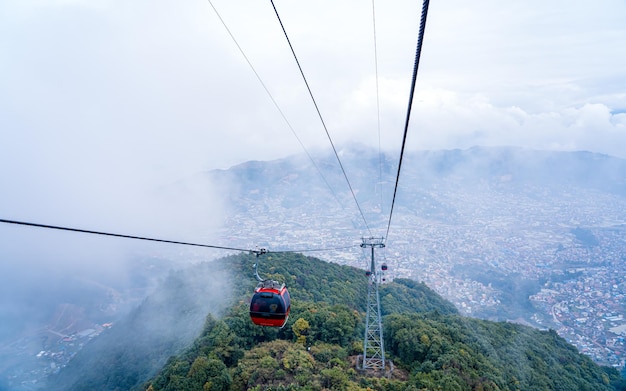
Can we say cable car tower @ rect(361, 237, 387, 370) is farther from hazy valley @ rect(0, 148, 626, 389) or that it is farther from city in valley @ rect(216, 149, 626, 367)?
city in valley @ rect(216, 149, 626, 367)

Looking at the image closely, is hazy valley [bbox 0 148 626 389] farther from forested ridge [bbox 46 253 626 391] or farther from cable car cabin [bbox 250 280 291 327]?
cable car cabin [bbox 250 280 291 327]

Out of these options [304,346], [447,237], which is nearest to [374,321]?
[304,346]

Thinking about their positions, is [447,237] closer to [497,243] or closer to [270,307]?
[497,243]

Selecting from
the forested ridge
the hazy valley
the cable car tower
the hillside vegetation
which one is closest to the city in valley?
the hazy valley

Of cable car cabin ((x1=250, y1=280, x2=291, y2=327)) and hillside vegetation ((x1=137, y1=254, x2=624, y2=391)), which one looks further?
hillside vegetation ((x1=137, y1=254, x2=624, y2=391))

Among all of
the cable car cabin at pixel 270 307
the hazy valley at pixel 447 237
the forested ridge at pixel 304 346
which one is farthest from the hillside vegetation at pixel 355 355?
the hazy valley at pixel 447 237

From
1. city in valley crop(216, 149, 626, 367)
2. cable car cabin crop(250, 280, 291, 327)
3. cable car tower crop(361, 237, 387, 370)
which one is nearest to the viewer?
cable car cabin crop(250, 280, 291, 327)

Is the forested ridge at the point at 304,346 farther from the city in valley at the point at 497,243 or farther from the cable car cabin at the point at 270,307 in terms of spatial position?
the city in valley at the point at 497,243

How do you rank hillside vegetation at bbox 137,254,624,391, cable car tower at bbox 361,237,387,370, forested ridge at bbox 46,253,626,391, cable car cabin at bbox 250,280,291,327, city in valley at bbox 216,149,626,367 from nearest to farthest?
cable car cabin at bbox 250,280,291,327
cable car tower at bbox 361,237,387,370
hillside vegetation at bbox 137,254,624,391
forested ridge at bbox 46,253,626,391
city in valley at bbox 216,149,626,367

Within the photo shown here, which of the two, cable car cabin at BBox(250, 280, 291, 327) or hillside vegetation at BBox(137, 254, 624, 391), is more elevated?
cable car cabin at BBox(250, 280, 291, 327)
